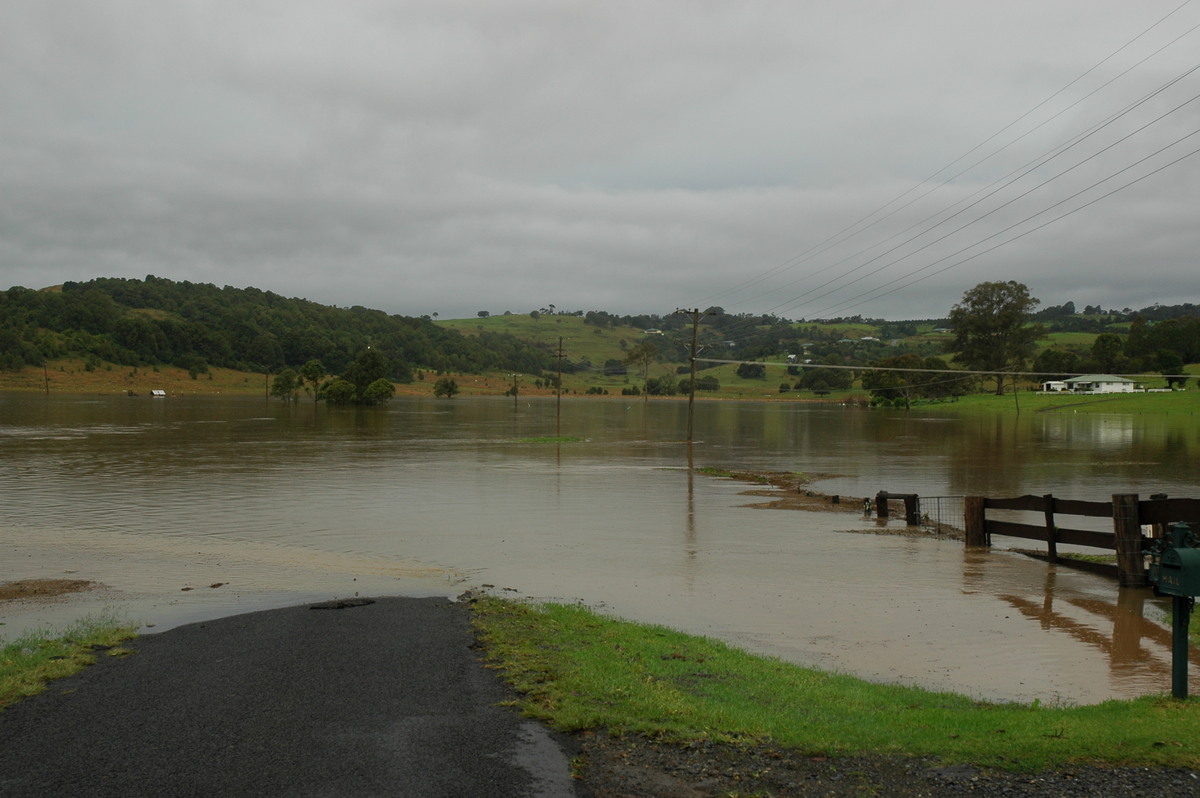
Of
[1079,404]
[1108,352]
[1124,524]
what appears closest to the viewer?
[1124,524]

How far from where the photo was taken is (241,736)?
655 cm

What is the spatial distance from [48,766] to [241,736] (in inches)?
49.2

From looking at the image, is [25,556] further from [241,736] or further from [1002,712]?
[1002,712]

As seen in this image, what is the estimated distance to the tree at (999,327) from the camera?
144 metres

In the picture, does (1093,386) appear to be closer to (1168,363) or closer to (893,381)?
(1168,363)

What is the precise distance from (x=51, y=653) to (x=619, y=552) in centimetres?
1181

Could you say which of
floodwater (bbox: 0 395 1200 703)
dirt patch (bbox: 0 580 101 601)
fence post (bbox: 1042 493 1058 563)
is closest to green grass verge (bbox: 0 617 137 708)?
floodwater (bbox: 0 395 1200 703)

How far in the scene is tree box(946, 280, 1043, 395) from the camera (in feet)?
472

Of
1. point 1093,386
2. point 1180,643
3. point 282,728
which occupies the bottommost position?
point 282,728

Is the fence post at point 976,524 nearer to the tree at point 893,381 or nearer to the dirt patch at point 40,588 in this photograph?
the dirt patch at point 40,588

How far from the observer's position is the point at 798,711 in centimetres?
739

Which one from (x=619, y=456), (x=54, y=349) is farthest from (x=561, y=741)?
(x=54, y=349)

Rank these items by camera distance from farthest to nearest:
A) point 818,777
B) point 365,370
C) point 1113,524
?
point 365,370, point 1113,524, point 818,777

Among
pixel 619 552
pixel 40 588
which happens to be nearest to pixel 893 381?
pixel 619 552
